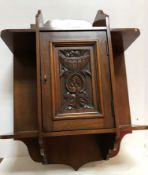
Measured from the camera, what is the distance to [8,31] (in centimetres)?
86

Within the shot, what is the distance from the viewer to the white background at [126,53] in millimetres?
1155

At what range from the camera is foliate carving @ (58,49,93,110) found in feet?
2.90

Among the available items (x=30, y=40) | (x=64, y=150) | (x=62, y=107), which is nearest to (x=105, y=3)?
(x=30, y=40)

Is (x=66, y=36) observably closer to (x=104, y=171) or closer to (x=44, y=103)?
(x=44, y=103)

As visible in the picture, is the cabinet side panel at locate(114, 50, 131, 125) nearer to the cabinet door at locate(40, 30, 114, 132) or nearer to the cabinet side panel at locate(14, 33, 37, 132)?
the cabinet door at locate(40, 30, 114, 132)

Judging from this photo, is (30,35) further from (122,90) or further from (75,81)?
(122,90)

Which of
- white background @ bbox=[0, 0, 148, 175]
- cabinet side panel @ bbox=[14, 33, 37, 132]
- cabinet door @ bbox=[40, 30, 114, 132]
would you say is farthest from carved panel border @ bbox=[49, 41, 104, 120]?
white background @ bbox=[0, 0, 148, 175]

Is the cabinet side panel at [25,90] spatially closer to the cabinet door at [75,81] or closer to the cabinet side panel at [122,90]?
the cabinet door at [75,81]

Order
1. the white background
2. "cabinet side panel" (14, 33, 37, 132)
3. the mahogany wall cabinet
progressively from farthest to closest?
the white background < "cabinet side panel" (14, 33, 37, 132) < the mahogany wall cabinet

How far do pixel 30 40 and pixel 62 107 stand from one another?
322mm

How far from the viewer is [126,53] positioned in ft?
4.08

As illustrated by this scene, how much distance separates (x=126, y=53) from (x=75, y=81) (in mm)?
479

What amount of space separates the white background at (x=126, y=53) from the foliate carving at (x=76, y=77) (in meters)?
0.40

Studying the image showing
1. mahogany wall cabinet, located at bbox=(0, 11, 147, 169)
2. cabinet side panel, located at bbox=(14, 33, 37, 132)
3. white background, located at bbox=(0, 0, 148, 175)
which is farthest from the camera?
white background, located at bbox=(0, 0, 148, 175)
